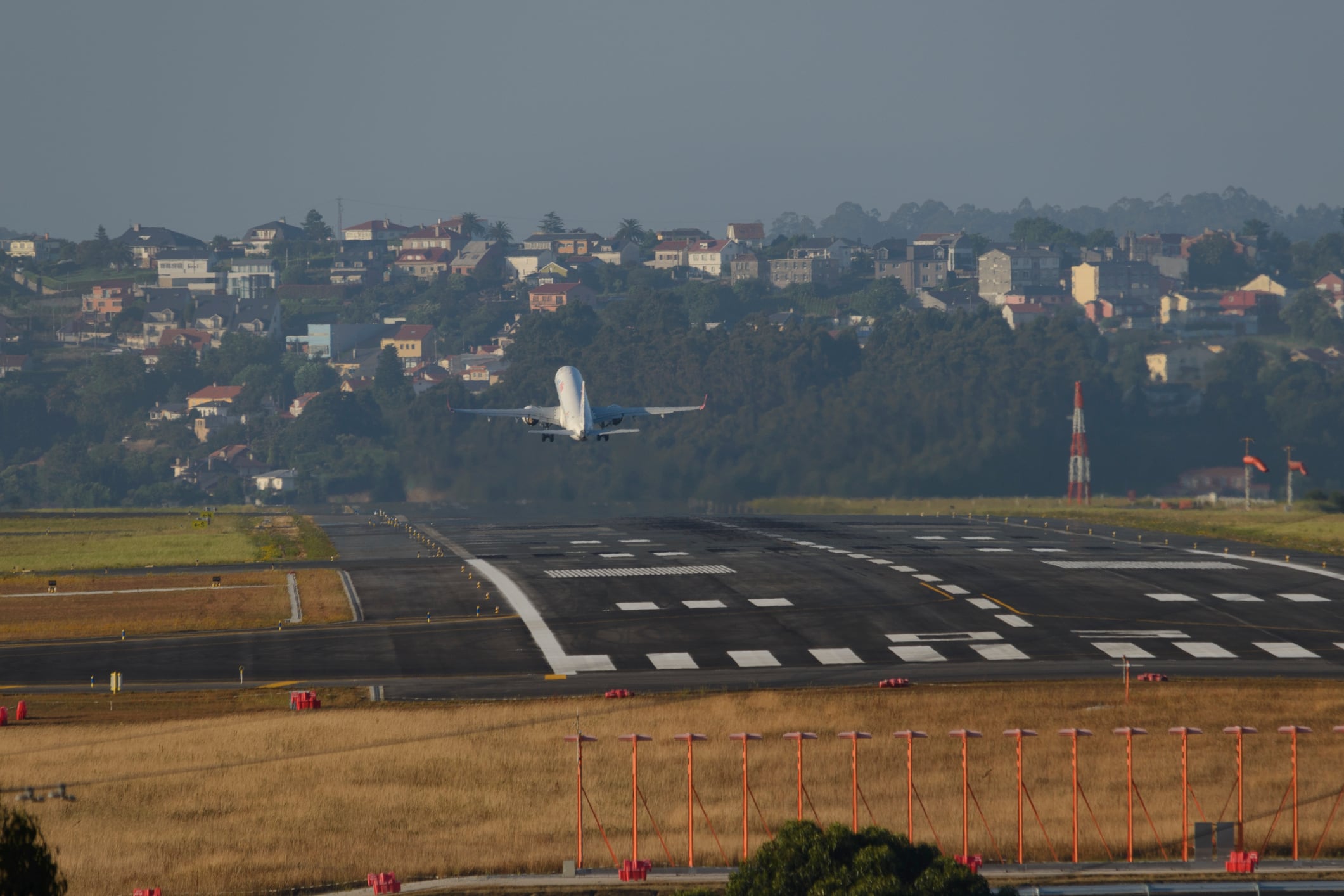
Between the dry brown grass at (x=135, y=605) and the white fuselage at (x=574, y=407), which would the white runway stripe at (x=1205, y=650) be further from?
the white fuselage at (x=574, y=407)

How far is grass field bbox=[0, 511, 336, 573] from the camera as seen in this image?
133000 mm

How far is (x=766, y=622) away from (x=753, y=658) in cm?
1047

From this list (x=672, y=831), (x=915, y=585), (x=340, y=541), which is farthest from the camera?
(x=340, y=541)

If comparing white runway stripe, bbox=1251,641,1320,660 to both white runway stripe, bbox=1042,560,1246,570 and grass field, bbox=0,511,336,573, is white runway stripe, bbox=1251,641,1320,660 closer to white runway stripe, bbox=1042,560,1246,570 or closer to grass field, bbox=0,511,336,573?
white runway stripe, bbox=1042,560,1246,570

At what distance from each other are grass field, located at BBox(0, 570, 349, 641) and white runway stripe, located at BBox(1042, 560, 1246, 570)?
5026 centimetres

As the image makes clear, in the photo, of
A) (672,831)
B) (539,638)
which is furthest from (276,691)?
(672,831)

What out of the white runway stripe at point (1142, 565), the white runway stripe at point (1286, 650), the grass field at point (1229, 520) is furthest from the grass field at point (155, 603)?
the grass field at point (1229, 520)

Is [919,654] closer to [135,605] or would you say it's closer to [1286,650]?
[1286,650]

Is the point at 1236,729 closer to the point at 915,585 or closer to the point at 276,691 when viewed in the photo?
the point at 276,691

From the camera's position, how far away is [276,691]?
7412 centimetres

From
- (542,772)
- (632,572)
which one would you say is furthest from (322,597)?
(542,772)

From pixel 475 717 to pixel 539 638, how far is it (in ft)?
67.4

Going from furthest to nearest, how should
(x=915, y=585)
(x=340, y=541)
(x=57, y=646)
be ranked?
1. (x=340, y=541)
2. (x=915, y=585)
3. (x=57, y=646)

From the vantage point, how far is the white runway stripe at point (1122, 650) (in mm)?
81988
